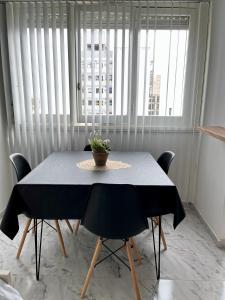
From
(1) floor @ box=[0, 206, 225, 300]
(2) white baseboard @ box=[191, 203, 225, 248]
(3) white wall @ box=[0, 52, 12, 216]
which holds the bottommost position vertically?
(1) floor @ box=[0, 206, 225, 300]

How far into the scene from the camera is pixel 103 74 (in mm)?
2639

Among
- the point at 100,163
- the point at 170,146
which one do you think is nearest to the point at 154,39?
the point at 170,146

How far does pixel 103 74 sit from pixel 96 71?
0.28 feet

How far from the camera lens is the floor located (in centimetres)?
168

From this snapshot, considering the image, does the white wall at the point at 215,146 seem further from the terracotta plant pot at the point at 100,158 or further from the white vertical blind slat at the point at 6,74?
the white vertical blind slat at the point at 6,74

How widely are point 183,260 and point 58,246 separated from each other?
1133mm

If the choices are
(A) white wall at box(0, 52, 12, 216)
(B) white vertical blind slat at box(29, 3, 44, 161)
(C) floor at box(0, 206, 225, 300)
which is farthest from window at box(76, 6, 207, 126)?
(C) floor at box(0, 206, 225, 300)

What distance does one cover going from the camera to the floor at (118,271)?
5.50 feet

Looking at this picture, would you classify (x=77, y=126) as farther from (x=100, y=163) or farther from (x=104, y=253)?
(x=104, y=253)

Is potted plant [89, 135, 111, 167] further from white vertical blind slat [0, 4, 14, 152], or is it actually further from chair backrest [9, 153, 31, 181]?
white vertical blind slat [0, 4, 14, 152]

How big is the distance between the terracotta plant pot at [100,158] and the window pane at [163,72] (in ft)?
3.11

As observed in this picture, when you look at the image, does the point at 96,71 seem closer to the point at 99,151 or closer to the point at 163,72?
the point at 163,72

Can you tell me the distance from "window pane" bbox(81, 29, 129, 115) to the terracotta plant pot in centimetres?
84

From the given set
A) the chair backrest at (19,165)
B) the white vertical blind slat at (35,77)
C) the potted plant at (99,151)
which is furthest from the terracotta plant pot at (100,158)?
the white vertical blind slat at (35,77)
